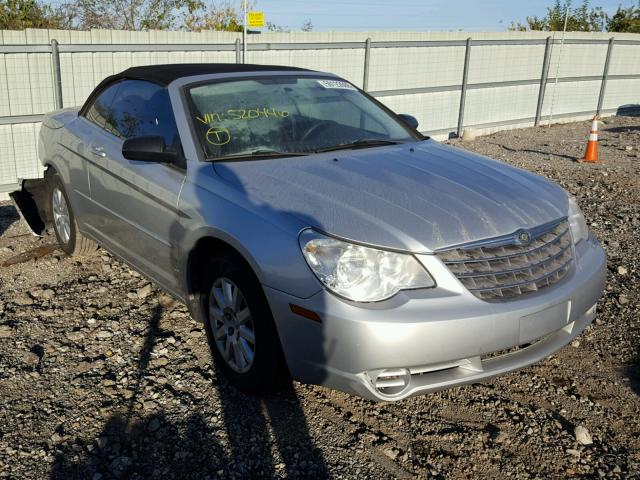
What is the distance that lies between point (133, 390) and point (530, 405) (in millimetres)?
2128

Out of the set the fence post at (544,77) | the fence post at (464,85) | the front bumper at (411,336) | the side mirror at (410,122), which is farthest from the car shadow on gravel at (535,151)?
the front bumper at (411,336)

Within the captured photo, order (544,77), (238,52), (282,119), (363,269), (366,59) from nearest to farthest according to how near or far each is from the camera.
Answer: (363,269), (282,119), (238,52), (366,59), (544,77)

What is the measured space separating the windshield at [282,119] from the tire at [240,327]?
0.76 metres

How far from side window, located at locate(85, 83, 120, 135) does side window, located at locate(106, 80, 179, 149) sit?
50mm

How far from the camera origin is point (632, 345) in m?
4.21

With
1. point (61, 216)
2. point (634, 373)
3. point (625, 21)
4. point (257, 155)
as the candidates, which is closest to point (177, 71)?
point (257, 155)

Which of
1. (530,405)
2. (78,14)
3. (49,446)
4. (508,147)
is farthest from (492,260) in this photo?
(78,14)

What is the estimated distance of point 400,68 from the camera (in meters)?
13.0

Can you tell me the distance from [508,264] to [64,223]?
3971 millimetres

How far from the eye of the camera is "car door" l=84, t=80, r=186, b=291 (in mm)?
3912

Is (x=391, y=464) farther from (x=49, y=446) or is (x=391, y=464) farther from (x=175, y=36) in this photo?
(x=175, y=36)

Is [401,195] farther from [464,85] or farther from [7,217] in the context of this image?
[464,85]

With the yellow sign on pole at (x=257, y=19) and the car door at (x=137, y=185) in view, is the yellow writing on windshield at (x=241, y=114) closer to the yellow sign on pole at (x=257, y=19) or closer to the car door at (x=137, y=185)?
the car door at (x=137, y=185)

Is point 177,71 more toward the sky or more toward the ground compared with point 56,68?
more toward the sky
